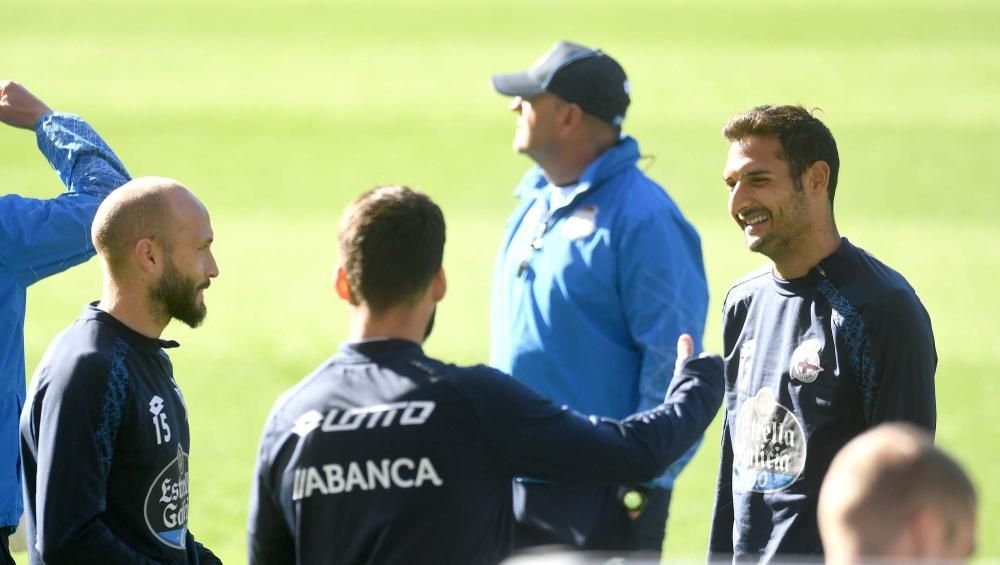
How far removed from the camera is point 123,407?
138 inches

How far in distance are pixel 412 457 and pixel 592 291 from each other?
1.98m

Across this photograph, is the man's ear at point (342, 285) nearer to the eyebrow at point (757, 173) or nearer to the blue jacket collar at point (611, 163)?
the eyebrow at point (757, 173)

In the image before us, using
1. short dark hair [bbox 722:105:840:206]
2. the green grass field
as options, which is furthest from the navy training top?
the green grass field

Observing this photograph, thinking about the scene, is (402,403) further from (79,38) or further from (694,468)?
(79,38)

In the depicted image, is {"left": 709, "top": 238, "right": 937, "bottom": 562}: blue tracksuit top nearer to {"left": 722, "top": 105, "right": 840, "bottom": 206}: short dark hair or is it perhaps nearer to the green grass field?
{"left": 722, "top": 105, "right": 840, "bottom": 206}: short dark hair

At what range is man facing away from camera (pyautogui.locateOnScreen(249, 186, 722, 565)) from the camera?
2.87 metres

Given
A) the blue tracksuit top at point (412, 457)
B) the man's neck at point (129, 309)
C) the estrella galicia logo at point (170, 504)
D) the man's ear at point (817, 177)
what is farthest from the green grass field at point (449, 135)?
the blue tracksuit top at point (412, 457)

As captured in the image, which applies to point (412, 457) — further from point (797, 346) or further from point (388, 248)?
point (797, 346)

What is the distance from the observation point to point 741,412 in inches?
155

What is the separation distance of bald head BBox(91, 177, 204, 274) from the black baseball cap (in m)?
1.71

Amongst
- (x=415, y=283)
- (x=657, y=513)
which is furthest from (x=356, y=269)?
(x=657, y=513)

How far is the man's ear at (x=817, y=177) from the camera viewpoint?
13.0 ft

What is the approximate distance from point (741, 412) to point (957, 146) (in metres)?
12.3

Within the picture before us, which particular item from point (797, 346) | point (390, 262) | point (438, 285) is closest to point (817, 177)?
point (797, 346)
